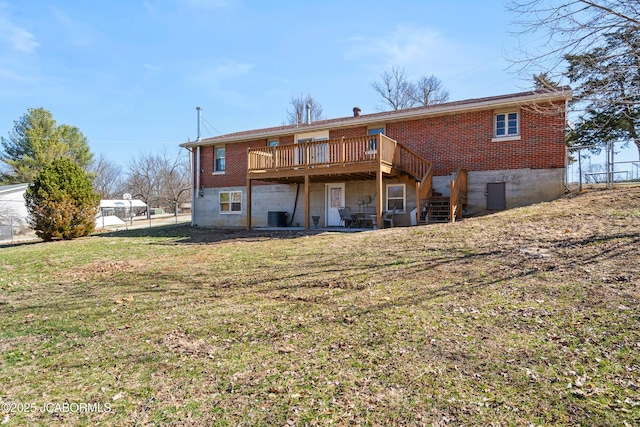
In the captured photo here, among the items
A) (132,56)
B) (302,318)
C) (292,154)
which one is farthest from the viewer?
(132,56)

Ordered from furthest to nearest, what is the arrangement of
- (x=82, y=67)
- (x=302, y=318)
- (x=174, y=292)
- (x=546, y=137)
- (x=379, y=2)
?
(x=82, y=67), (x=546, y=137), (x=379, y=2), (x=174, y=292), (x=302, y=318)

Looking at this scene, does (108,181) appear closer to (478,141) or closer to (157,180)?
(157,180)

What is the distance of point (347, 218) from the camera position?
14891 millimetres

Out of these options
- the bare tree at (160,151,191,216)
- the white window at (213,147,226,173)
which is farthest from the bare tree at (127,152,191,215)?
the white window at (213,147,226,173)

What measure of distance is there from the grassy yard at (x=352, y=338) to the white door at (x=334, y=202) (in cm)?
777

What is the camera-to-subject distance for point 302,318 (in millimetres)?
5070

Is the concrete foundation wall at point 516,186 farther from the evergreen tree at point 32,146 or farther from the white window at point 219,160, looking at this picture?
the evergreen tree at point 32,146

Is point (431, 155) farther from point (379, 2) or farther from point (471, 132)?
point (379, 2)

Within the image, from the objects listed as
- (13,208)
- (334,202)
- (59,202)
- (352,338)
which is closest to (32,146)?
(13,208)

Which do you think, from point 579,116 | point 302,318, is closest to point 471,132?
point 579,116

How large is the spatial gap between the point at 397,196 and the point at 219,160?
33.3 ft

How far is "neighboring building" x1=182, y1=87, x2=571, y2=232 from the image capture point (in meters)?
12.7

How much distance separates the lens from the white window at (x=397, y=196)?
1492cm

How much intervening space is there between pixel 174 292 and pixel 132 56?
13.2 meters
